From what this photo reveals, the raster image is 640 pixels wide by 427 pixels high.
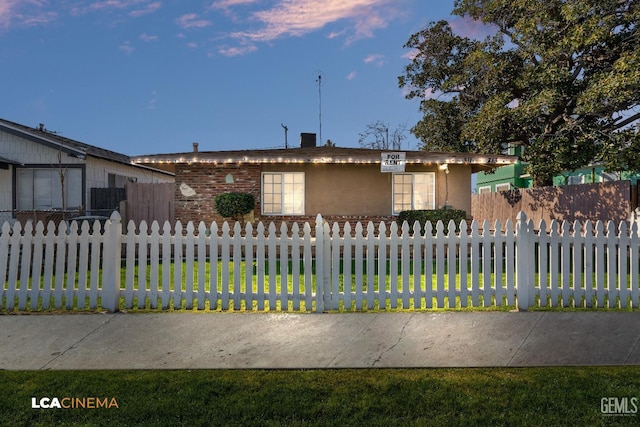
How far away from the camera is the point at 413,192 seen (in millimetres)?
15609

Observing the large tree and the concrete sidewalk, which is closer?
the concrete sidewalk

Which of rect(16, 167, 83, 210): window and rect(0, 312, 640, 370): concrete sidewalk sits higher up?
rect(16, 167, 83, 210): window

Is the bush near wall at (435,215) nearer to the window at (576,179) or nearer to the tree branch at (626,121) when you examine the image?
the tree branch at (626,121)

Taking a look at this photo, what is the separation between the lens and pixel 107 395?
410 centimetres

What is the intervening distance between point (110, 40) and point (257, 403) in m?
24.6

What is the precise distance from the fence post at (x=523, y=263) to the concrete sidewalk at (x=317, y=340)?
0.26 meters

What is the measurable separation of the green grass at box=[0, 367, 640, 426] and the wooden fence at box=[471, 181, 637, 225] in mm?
9214

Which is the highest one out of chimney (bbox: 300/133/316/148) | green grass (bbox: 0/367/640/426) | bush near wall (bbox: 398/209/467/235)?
chimney (bbox: 300/133/316/148)

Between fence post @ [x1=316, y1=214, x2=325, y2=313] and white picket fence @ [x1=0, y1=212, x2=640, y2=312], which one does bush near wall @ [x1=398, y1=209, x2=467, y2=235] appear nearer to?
white picket fence @ [x1=0, y1=212, x2=640, y2=312]

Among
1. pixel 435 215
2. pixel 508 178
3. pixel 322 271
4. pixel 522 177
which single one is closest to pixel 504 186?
pixel 508 178

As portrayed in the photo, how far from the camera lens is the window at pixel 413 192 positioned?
1556 centimetres

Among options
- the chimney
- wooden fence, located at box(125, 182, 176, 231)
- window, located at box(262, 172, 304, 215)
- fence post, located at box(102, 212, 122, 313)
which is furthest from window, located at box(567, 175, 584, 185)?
fence post, located at box(102, 212, 122, 313)

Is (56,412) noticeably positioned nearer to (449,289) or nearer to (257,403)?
(257,403)

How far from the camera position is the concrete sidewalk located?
491 cm
